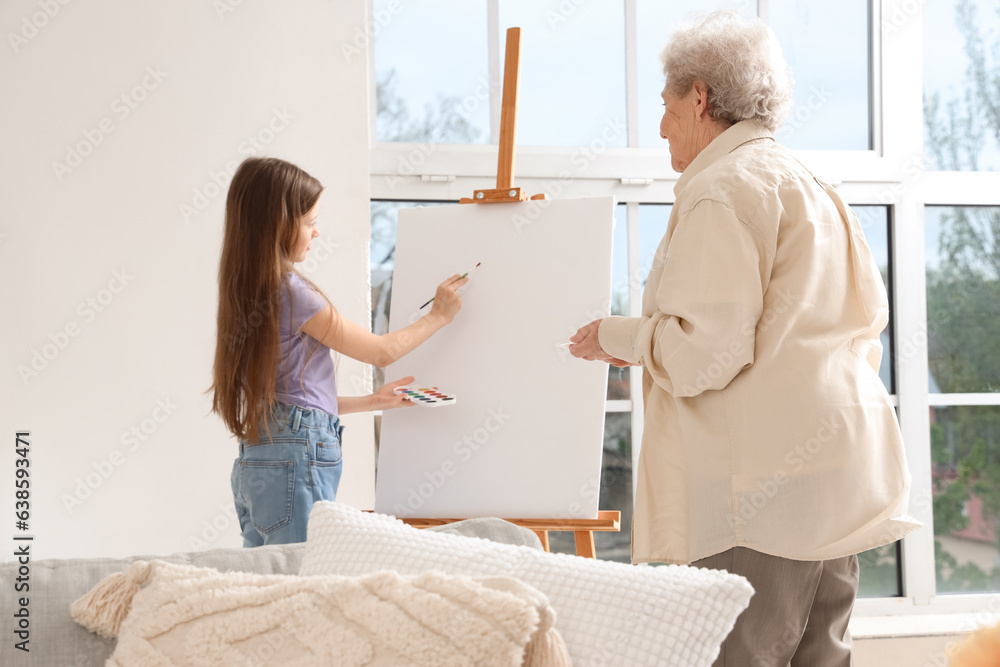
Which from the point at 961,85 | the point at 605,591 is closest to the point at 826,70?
the point at 961,85

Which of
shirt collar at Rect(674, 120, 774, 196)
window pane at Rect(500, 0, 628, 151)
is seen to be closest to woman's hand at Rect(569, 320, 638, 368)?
shirt collar at Rect(674, 120, 774, 196)

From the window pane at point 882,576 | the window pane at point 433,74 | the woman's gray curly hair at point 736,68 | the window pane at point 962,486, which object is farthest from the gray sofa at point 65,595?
the window pane at point 962,486

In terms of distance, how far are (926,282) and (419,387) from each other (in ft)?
5.55

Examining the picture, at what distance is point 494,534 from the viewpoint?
3.43ft

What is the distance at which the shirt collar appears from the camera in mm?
1264

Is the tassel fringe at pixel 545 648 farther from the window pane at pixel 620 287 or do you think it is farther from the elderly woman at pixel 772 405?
the window pane at pixel 620 287

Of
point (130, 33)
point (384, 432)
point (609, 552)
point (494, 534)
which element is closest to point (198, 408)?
point (384, 432)

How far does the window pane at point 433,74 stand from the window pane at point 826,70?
94 centimetres

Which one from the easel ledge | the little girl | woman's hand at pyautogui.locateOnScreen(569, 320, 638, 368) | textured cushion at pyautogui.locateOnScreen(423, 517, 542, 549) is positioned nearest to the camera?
textured cushion at pyautogui.locateOnScreen(423, 517, 542, 549)

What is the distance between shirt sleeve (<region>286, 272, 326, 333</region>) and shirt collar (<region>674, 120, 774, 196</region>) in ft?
2.44

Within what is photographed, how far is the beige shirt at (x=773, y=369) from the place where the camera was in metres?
1.12

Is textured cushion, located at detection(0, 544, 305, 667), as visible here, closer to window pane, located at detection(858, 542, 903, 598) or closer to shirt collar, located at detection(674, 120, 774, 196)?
shirt collar, located at detection(674, 120, 774, 196)

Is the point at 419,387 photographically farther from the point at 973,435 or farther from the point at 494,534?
the point at 973,435

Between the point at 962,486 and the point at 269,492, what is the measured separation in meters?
2.12
